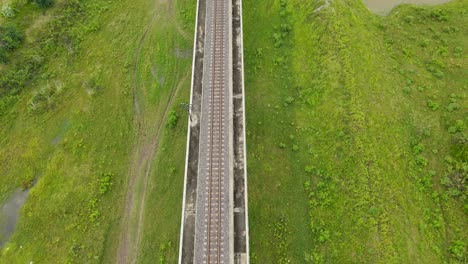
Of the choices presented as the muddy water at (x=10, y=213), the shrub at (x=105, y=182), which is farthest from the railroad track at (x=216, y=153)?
the muddy water at (x=10, y=213)

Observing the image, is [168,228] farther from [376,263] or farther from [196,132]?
[376,263]

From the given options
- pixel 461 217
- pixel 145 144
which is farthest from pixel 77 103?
pixel 461 217

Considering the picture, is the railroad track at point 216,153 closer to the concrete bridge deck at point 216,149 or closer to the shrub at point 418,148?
the concrete bridge deck at point 216,149

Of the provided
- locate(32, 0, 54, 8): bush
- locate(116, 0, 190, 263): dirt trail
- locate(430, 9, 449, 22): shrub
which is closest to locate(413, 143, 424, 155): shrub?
locate(430, 9, 449, 22): shrub

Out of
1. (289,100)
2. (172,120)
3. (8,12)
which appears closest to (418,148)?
(289,100)

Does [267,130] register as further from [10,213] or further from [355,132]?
[10,213]

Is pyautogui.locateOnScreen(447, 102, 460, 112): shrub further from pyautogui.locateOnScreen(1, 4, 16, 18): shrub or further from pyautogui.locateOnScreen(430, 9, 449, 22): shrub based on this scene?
pyautogui.locateOnScreen(1, 4, 16, 18): shrub
